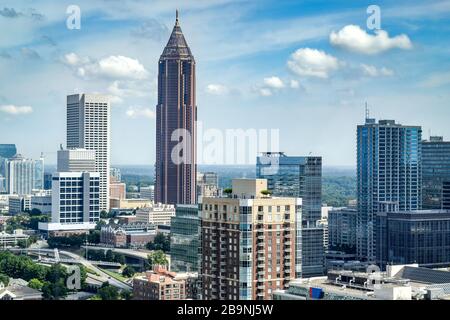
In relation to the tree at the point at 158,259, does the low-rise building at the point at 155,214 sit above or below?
above

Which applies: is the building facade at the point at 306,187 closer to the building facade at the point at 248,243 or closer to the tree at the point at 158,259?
the tree at the point at 158,259

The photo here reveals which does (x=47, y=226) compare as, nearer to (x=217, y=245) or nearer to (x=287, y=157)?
(x=287, y=157)

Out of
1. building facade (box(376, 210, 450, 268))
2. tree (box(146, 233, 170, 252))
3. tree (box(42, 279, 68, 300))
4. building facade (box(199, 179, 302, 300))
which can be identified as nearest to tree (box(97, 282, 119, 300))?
tree (box(42, 279, 68, 300))

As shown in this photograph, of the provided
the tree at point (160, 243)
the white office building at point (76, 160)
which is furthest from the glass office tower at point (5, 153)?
the tree at point (160, 243)

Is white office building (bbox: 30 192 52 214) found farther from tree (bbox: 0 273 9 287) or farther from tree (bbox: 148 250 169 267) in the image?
tree (bbox: 0 273 9 287)

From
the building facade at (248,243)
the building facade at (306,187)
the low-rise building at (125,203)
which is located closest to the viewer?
the building facade at (248,243)

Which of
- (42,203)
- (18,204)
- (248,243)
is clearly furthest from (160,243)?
(248,243)

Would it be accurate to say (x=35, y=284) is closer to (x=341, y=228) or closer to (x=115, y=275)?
(x=115, y=275)
